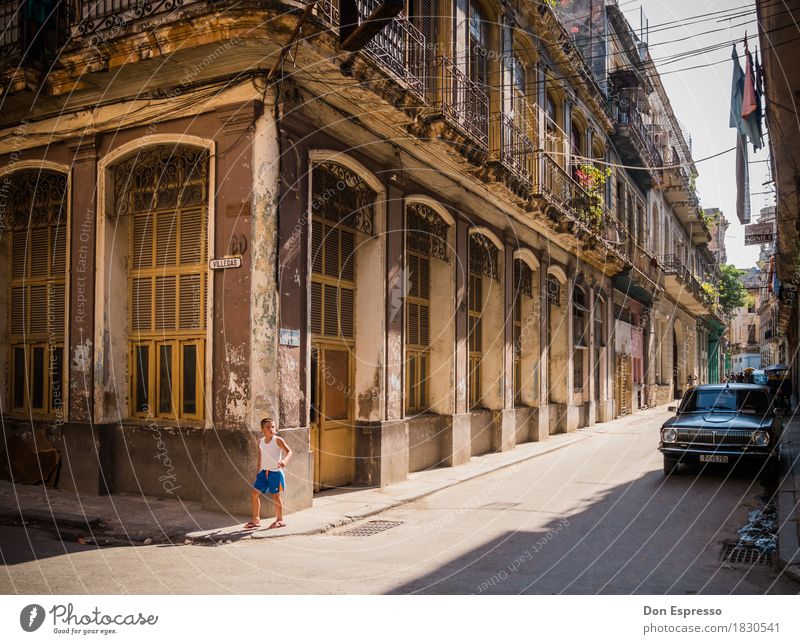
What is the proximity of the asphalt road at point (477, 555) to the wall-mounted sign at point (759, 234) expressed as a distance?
36.9ft

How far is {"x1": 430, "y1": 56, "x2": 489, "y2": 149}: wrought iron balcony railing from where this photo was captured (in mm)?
12031

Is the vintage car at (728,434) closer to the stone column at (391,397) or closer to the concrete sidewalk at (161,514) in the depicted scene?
the concrete sidewalk at (161,514)

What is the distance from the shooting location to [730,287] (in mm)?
55562

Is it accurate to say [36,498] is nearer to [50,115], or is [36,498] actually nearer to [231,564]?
[231,564]

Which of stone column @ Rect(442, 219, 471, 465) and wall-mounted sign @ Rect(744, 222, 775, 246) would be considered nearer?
stone column @ Rect(442, 219, 471, 465)

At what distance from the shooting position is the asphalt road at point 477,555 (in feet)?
19.6

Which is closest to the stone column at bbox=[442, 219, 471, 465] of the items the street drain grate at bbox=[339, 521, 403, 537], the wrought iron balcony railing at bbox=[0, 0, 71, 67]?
the street drain grate at bbox=[339, 521, 403, 537]

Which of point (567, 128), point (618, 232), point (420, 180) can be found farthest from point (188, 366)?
point (618, 232)

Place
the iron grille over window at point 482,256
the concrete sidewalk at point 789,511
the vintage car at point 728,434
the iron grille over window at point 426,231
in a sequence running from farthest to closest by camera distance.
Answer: the iron grille over window at point 482,256 → the iron grille over window at point 426,231 → the vintage car at point 728,434 → the concrete sidewalk at point 789,511

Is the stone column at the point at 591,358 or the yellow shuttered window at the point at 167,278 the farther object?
the stone column at the point at 591,358

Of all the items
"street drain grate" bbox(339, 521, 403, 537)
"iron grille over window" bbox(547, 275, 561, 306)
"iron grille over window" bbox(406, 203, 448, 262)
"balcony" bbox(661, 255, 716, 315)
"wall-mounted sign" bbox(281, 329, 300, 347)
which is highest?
"balcony" bbox(661, 255, 716, 315)

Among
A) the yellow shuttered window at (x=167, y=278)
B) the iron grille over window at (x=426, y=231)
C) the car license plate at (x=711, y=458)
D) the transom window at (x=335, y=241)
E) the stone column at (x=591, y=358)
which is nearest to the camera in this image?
the yellow shuttered window at (x=167, y=278)

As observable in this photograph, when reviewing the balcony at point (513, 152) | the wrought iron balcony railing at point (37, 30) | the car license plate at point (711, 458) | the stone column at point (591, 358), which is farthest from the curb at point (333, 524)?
the stone column at point (591, 358)

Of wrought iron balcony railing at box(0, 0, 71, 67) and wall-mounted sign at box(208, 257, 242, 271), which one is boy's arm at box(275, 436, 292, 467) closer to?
wall-mounted sign at box(208, 257, 242, 271)
